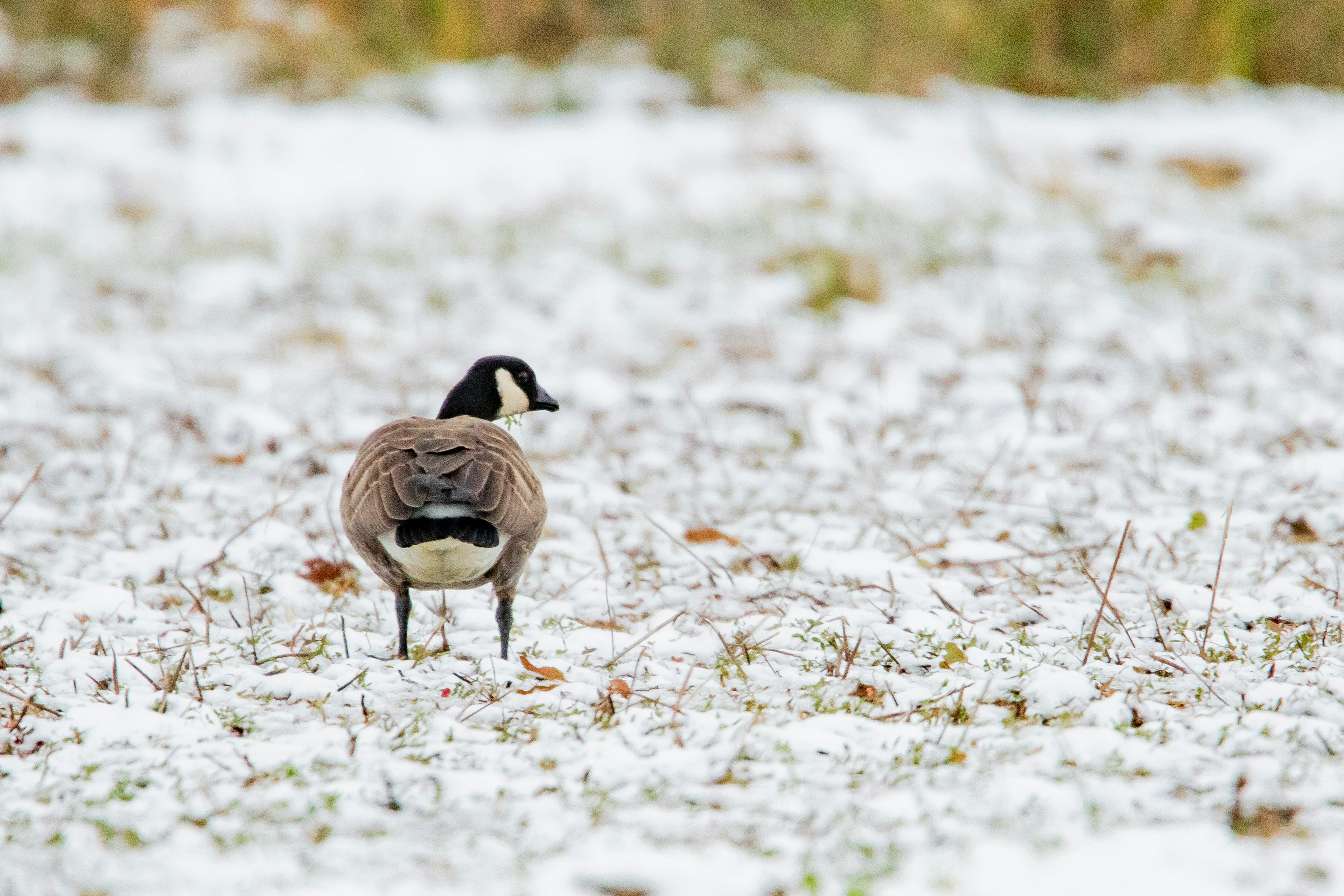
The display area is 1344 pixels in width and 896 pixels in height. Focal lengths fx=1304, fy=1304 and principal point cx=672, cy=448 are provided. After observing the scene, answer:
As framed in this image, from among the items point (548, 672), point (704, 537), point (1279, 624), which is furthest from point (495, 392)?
point (1279, 624)

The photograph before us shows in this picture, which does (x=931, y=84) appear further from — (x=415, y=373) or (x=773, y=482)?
(x=773, y=482)

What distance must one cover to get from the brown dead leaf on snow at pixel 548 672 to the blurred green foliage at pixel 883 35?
31.1 feet

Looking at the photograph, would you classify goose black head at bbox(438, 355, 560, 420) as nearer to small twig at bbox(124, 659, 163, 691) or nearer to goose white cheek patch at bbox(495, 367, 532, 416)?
goose white cheek patch at bbox(495, 367, 532, 416)

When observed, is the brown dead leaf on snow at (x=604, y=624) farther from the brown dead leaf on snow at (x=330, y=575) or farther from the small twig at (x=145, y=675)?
the small twig at (x=145, y=675)

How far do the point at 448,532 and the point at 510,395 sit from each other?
1.06 meters

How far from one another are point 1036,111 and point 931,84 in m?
1.08

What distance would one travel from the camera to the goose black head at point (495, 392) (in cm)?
411

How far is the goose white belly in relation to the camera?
324 cm

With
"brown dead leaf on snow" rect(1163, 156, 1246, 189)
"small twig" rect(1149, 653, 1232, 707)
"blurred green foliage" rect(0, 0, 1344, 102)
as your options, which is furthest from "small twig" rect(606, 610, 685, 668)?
"blurred green foliage" rect(0, 0, 1344, 102)

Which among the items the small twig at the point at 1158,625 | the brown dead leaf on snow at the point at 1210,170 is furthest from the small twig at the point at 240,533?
the brown dead leaf on snow at the point at 1210,170

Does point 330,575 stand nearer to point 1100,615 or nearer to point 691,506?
point 691,506

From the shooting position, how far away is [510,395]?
413cm

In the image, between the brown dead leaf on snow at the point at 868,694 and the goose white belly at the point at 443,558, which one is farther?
the goose white belly at the point at 443,558

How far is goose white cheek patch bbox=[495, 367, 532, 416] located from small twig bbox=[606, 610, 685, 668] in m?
0.89
